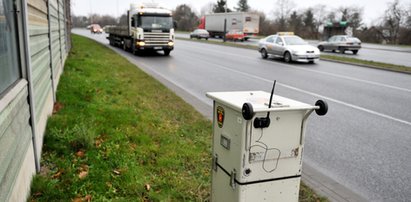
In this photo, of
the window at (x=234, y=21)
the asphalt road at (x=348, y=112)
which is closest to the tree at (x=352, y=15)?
the window at (x=234, y=21)

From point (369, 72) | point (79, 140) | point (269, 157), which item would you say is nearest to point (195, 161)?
point (79, 140)

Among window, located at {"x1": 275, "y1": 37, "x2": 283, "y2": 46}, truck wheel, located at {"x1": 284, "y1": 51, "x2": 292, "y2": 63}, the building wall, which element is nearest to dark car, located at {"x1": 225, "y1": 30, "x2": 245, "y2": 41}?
window, located at {"x1": 275, "y1": 37, "x2": 283, "y2": 46}

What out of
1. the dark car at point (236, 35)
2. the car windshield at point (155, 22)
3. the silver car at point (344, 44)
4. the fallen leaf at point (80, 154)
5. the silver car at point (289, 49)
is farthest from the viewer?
the dark car at point (236, 35)

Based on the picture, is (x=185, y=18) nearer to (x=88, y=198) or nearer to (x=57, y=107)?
(x=57, y=107)

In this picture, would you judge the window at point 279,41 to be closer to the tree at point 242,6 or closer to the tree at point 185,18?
the tree at point 185,18

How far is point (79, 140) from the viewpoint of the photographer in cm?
487

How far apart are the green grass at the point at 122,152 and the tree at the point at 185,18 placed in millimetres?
80247

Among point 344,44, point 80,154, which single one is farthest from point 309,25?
point 80,154

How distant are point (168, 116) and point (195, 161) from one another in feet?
8.16

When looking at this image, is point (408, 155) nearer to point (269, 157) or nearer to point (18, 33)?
point (269, 157)

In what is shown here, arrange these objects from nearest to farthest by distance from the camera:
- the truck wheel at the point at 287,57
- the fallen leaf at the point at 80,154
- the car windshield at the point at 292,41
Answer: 1. the fallen leaf at the point at 80,154
2. the truck wheel at the point at 287,57
3. the car windshield at the point at 292,41

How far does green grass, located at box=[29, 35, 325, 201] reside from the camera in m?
3.80

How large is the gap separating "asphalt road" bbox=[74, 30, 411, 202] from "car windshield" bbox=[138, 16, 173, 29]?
586 centimetres

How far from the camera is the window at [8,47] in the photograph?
9.82 feet
